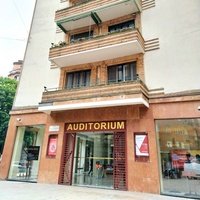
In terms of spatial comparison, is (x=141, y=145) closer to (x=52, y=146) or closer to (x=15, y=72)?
(x=52, y=146)

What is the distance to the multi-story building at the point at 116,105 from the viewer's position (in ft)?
25.0

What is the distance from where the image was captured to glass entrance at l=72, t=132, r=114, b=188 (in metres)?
8.60

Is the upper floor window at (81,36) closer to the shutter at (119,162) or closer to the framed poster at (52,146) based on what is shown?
the framed poster at (52,146)

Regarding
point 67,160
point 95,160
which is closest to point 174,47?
point 95,160

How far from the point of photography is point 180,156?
753 cm

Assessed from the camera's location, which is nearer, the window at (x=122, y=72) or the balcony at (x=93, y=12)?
the window at (x=122, y=72)

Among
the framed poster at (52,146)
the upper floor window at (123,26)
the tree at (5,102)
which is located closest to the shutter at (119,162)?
the framed poster at (52,146)

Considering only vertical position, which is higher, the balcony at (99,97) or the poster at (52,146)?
the balcony at (99,97)

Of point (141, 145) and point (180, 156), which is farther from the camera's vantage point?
point (141, 145)

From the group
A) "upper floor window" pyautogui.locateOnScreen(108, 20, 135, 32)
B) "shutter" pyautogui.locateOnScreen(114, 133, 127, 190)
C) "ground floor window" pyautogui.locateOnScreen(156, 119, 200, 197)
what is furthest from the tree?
"ground floor window" pyautogui.locateOnScreen(156, 119, 200, 197)

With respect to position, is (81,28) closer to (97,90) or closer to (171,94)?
(97,90)

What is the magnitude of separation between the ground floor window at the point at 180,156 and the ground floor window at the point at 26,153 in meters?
6.20

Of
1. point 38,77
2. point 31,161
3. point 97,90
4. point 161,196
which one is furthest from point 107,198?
point 38,77

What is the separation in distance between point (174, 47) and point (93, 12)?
4.72 metres
